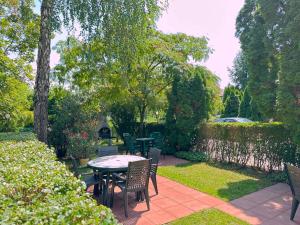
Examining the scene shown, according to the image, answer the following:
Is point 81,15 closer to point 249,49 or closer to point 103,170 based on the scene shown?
point 103,170

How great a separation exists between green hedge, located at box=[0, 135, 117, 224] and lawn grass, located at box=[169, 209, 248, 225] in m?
2.51

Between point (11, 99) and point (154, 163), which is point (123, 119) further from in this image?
point (154, 163)

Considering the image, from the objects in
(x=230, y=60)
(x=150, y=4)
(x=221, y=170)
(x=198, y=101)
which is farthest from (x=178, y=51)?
(x=230, y=60)

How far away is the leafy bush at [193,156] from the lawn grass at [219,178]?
0.46m

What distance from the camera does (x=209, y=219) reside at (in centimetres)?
418

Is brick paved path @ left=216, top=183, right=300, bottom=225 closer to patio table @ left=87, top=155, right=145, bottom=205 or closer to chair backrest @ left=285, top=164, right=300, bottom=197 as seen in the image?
chair backrest @ left=285, top=164, right=300, bottom=197

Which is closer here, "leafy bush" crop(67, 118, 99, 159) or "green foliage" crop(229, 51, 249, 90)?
"leafy bush" crop(67, 118, 99, 159)

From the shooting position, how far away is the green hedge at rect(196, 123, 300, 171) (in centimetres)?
665

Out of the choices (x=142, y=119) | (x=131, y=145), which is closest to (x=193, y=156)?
(x=131, y=145)

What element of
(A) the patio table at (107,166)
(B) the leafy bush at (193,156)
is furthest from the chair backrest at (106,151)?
(B) the leafy bush at (193,156)

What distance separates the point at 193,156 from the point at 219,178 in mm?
2413

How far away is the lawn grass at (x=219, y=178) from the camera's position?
5.64 meters

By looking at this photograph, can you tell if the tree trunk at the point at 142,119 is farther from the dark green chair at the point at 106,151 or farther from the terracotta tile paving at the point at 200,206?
the terracotta tile paving at the point at 200,206

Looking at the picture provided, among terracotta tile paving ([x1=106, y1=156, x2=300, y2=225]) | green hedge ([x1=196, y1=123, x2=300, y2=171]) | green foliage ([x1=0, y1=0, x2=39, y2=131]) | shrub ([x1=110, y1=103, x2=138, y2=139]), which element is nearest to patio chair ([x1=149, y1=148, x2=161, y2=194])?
terracotta tile paving ([x1=106, y1=156, x2=300, y2=225])
